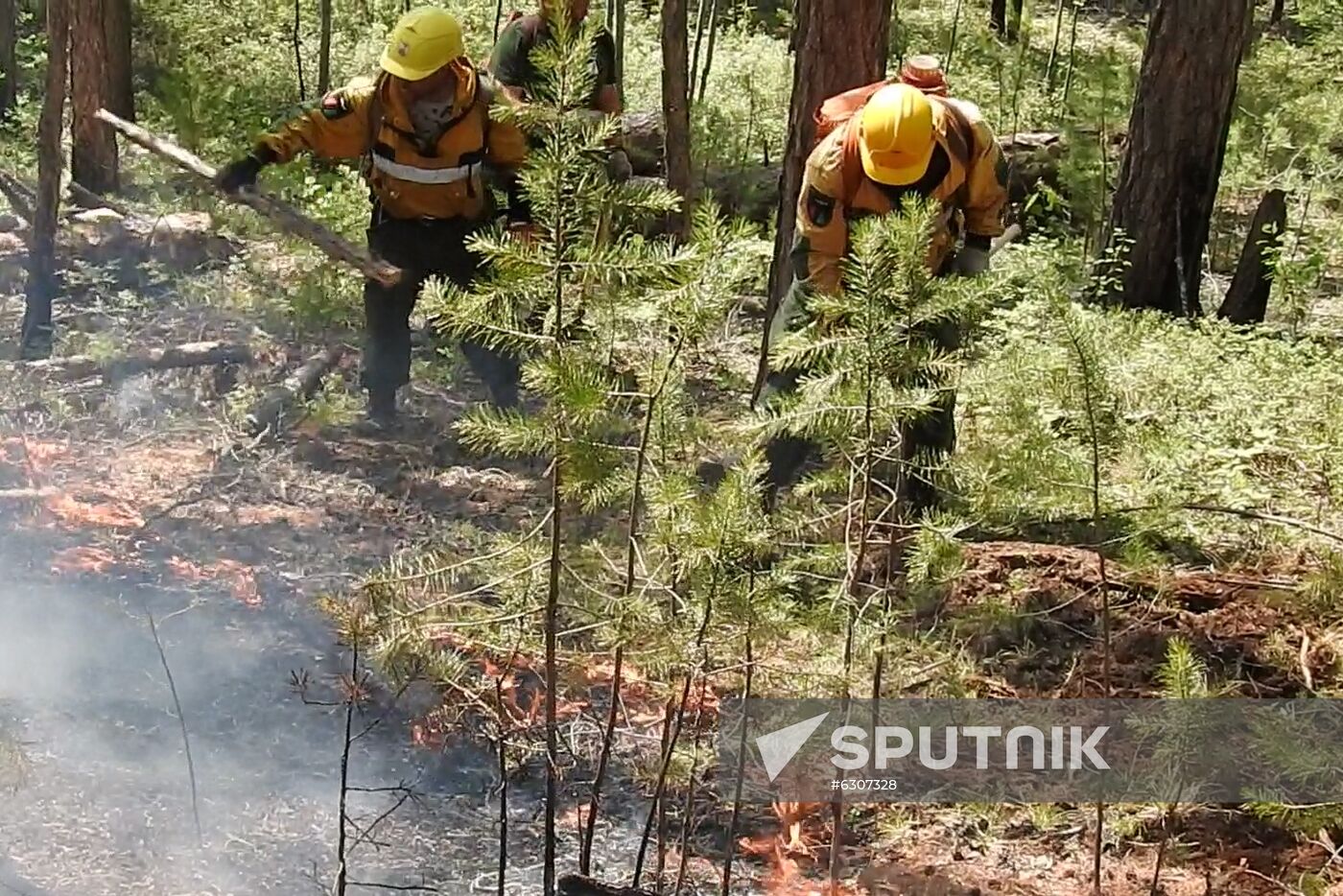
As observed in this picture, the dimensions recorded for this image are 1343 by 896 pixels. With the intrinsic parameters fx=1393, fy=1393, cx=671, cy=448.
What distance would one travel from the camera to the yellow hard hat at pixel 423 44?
5.80 metres

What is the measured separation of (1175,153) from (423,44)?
5254 millimetres

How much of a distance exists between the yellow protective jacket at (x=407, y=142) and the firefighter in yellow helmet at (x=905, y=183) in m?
1.58

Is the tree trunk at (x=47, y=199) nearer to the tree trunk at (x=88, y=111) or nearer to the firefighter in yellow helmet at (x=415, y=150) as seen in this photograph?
the firefighter in yellow helmet at (x=415, y=150)

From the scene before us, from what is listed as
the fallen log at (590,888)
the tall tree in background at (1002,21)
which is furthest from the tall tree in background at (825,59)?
the tall tree in background at (1002,21)

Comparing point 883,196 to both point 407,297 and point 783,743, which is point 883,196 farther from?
point 407,297

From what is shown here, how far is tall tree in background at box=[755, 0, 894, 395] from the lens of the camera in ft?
20.8

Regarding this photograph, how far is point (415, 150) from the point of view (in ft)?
20.5

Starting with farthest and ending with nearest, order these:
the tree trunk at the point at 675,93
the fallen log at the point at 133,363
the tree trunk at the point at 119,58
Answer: the tree trunk at the point at 119,58
the tree trunk at the point at 675,93
the fallen log at the point at 133,363

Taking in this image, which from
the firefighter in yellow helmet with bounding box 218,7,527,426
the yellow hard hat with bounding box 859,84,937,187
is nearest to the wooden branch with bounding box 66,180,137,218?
the firefighter in yellow helmet with bounding box 218,7,527,426

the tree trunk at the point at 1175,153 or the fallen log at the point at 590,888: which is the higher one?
the tree trunk at the point at 1175,153

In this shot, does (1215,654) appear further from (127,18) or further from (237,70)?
(237,70)

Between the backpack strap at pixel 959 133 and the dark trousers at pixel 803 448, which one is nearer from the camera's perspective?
the backpack strap at pixel 959 133

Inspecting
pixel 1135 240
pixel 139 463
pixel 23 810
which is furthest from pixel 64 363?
pixel 1135 240

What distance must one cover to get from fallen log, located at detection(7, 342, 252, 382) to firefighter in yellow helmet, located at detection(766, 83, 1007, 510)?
3.36 meters
